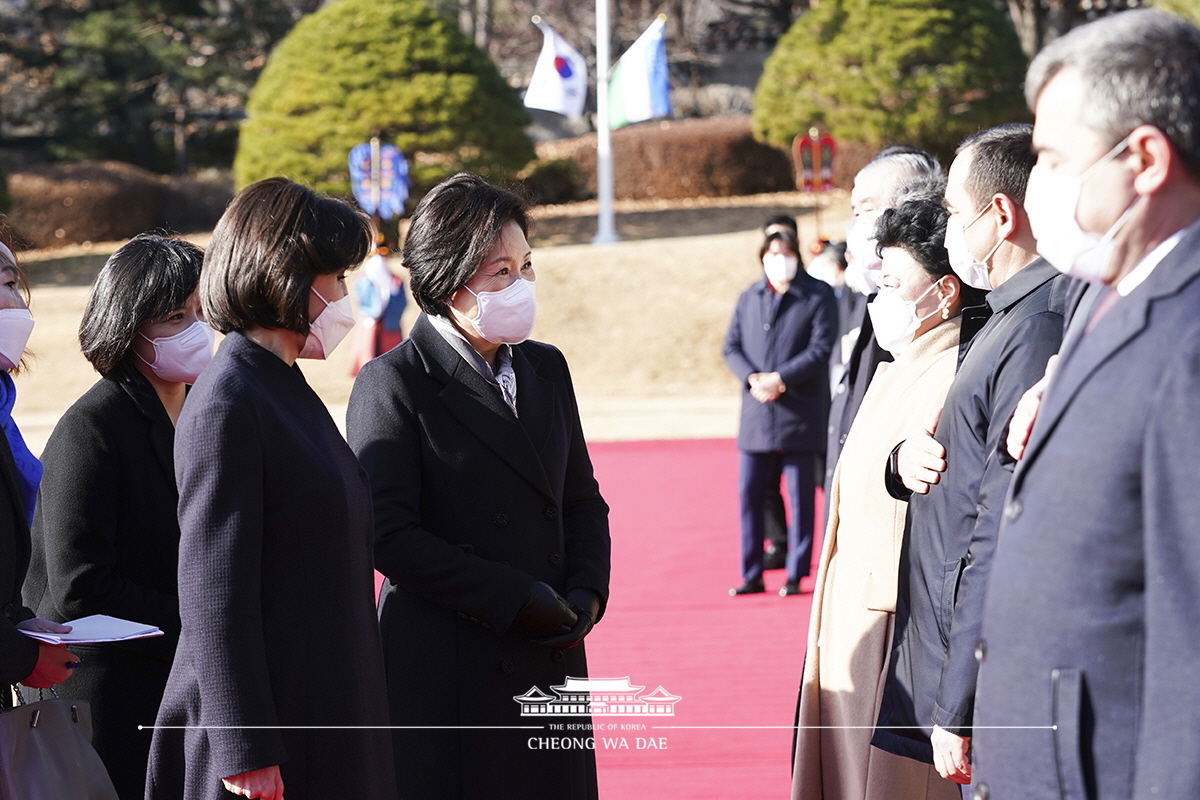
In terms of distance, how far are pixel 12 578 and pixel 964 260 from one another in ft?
6.95

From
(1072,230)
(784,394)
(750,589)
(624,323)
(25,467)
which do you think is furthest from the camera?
(624,323)

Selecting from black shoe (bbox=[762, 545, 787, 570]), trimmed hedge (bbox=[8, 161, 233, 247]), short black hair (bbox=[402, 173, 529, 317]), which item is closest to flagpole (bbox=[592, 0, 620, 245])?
trimmed hedge (bbox=[8, 161, 233, 247])

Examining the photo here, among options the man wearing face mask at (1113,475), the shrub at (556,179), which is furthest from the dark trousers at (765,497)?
the shrub at (556,179)

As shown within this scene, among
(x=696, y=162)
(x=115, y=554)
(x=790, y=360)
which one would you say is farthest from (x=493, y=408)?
(x=696, y=162)

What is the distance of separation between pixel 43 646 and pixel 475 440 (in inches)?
38.9

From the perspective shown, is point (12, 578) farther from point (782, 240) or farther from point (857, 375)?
point (782, 240)

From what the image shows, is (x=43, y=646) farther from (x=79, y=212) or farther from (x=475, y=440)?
(x=79, y=212)

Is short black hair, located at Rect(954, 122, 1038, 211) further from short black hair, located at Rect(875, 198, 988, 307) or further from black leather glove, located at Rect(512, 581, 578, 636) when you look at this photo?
black leather glove, located at Rect(512, 581, 578, 636)

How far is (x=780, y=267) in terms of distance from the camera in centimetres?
696

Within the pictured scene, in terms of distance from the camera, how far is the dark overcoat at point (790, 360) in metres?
6.80

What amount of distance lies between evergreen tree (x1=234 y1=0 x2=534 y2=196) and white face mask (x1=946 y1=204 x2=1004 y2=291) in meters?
18.8

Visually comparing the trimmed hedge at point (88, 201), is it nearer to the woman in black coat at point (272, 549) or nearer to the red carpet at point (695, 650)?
the red carpet at point (695, 650)

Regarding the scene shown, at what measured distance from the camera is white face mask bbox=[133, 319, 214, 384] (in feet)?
9.96

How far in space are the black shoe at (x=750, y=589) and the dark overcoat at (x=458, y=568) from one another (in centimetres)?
376
